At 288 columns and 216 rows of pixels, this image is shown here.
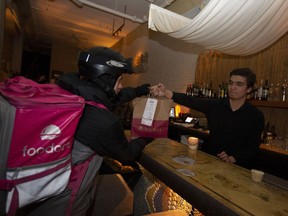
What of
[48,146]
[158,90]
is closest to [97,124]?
[48,146]

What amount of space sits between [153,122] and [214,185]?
623 mm

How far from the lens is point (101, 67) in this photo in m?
1.18

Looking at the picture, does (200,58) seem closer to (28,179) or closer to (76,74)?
(76,74)

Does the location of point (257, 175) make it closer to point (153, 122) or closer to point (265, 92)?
point (153, 122)

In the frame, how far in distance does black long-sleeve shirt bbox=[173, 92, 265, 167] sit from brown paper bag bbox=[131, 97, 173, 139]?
769 millimetres

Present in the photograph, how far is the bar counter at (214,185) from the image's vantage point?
39.4 inches

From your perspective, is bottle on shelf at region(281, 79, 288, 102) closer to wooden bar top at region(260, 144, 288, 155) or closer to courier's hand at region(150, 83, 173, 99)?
wooden bar top at region(260, 144, 288, 155)

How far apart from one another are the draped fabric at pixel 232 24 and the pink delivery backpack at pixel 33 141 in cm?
193

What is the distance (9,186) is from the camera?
78cm

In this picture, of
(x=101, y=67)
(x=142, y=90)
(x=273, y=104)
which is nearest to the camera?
(x=101, y=67)

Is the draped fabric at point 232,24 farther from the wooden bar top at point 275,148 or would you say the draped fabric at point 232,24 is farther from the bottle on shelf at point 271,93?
the wooden bar top at point 275,148

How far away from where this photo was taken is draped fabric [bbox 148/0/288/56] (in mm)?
2219

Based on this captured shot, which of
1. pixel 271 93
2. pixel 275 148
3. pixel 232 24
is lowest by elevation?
pixel 275 148

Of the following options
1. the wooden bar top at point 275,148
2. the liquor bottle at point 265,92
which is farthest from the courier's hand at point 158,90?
the liquor bottle at point 265,92
